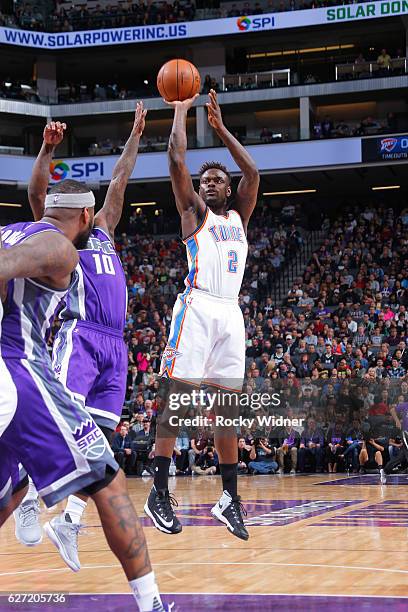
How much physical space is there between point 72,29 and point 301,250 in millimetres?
11914

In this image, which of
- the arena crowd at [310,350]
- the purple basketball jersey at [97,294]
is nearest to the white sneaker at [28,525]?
the purple basketball jersey at [97,294]

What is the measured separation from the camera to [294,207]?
29.3 m

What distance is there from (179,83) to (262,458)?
35.4 ft

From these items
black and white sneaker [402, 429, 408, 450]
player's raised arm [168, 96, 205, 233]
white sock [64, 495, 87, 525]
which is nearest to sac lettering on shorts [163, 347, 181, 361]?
player's raised arm [168, 96, 205, 233]

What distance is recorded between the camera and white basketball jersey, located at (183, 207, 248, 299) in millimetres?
6223

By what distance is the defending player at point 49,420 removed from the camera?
3729 mm

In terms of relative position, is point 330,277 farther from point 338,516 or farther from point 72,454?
point 72,454

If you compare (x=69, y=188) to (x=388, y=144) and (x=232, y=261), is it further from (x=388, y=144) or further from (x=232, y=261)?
(x=388, y=144)

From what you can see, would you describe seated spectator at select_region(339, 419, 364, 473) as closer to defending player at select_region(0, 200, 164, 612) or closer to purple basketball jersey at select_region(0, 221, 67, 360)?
defending player at select_region(0, 200, 164, 612)

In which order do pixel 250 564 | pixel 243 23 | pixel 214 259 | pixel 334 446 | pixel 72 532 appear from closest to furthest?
pixel 72 532
pixel 250 564
pixel 214 259
pixel 334 446
pixel 243 23

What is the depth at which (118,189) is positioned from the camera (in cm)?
620

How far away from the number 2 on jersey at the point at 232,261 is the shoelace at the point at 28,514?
6.83 ft

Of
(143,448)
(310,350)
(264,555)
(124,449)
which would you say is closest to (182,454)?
(143,448)

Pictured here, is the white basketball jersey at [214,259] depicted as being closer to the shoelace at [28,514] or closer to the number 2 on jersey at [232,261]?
the number 2 on jersey at [232,261]
